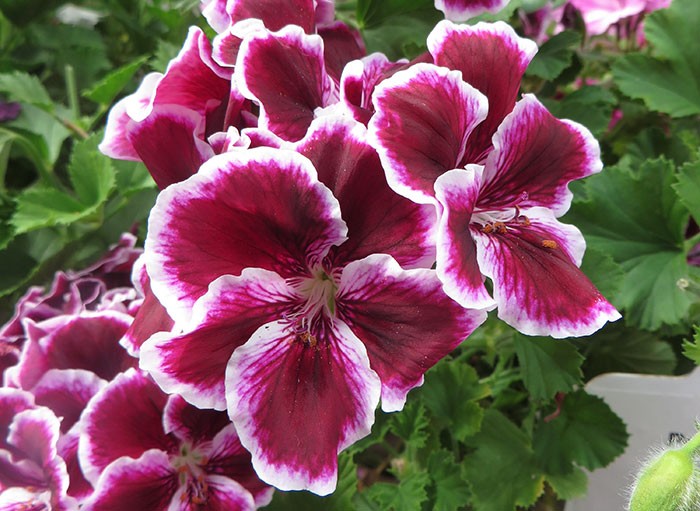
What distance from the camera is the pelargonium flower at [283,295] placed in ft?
1.53

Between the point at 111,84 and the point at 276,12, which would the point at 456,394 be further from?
the point at 111,84

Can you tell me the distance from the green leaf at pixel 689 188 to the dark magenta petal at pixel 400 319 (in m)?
0.38

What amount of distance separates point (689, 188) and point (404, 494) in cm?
41

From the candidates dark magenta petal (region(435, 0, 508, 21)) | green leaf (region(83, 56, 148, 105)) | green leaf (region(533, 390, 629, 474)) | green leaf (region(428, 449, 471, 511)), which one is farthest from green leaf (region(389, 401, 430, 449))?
green leaf (region(83, 56, 148, 105))

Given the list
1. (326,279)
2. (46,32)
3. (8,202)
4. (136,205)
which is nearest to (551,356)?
(326,279)

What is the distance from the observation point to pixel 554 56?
0.86 metres

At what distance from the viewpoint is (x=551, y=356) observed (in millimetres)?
726

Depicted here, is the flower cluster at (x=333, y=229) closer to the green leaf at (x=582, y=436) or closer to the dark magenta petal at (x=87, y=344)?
the dark magenta petal at (x=87, y=344)

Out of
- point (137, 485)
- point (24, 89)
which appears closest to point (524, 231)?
point (137, 485)

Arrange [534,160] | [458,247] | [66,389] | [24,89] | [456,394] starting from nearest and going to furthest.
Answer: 1. [458,247]
2. [534,160]
3. [66,389]
4. [456,394]
5. [24,89]

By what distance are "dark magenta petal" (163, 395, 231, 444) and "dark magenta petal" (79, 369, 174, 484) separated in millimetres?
15

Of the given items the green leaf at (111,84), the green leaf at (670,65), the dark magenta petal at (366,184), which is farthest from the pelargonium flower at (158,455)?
the green leaf at (670,65)

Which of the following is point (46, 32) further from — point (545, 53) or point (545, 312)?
point (545, 312)

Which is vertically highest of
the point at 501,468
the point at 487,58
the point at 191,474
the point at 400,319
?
the point at 487,58
